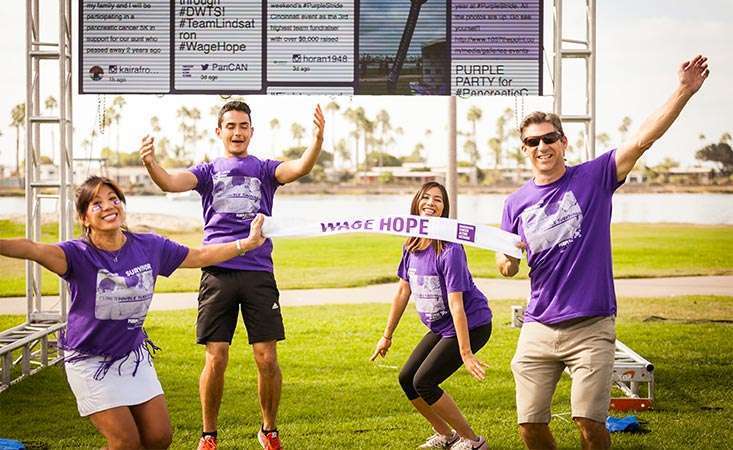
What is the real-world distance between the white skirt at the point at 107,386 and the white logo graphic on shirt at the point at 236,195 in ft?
5.64

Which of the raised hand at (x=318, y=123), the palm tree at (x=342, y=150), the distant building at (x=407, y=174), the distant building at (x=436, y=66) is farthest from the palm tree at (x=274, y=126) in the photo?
the raised hand at (x=318, y=123)

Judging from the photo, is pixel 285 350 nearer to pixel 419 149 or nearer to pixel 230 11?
pixel 230 11

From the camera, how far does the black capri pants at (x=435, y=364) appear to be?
6.01 meters

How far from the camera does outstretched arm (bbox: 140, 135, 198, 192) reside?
19.3 ft

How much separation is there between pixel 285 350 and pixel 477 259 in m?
13.1

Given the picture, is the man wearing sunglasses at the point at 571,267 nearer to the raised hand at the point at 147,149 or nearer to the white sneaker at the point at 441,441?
the white sneaker at the point at 441,441

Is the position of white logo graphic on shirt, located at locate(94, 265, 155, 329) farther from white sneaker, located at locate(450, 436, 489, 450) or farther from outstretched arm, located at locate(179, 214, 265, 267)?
white sneaker, located at locate(450, 436, 489, 450)

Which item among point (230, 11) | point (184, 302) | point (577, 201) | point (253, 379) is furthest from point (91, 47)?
point (184, 302)

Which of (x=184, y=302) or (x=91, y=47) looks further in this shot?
(x=184, y=302)

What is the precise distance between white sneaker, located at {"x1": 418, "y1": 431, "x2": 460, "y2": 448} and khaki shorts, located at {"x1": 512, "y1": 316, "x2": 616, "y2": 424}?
143 cm

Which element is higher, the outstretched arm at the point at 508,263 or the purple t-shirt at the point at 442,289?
the outstretched arm at the point at 508,263

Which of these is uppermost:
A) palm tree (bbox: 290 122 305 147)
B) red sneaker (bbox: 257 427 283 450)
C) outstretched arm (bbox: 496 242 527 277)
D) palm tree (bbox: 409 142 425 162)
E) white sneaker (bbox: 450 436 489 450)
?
palm tree (bbox: 290 122 305 147)

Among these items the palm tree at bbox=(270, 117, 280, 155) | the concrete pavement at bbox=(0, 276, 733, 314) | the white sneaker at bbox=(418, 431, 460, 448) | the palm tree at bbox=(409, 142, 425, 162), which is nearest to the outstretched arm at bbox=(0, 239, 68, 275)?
the white sneaker at bbox=(418, 431, 460, 448)

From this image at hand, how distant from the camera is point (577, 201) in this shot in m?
4.89
